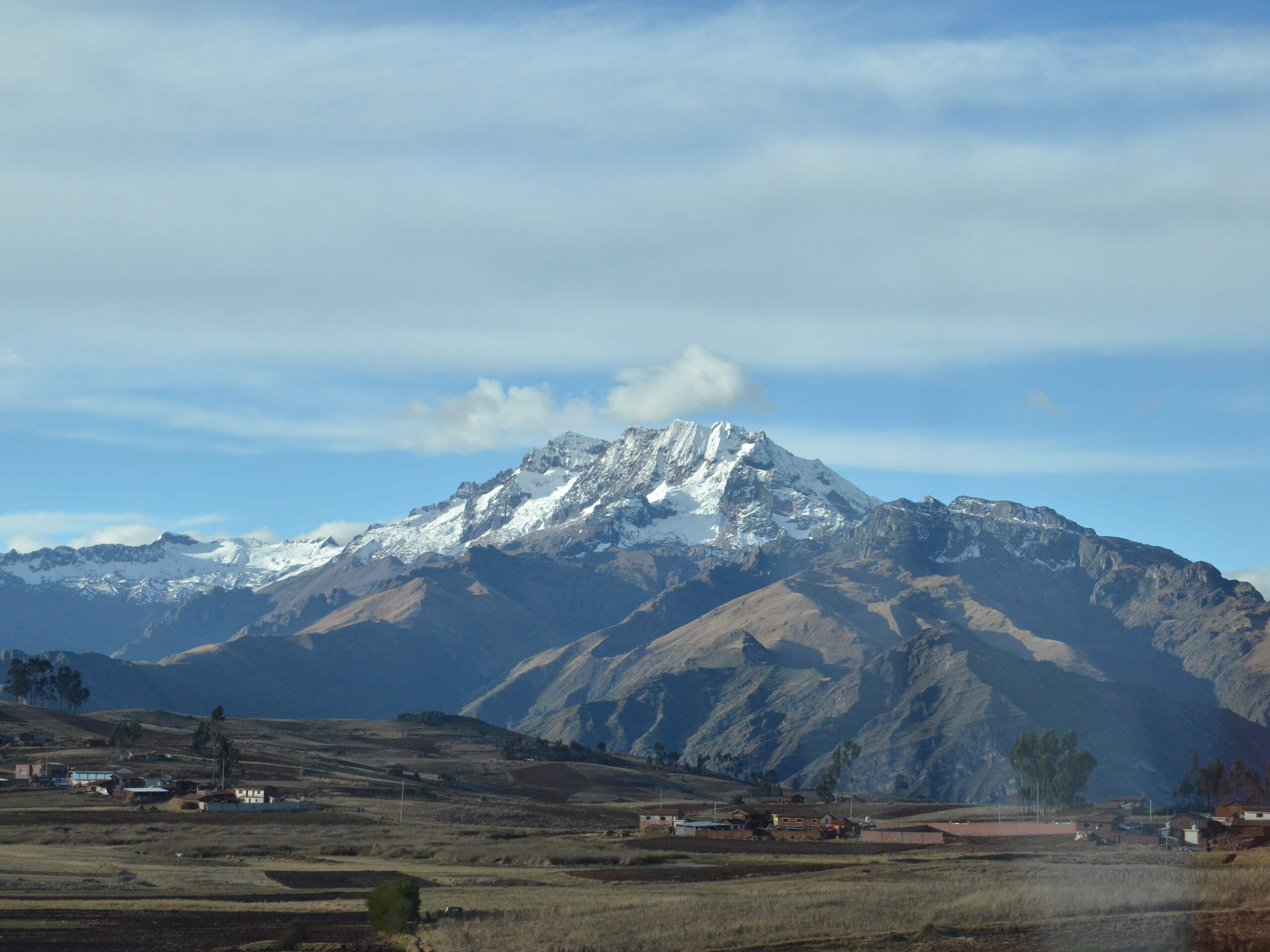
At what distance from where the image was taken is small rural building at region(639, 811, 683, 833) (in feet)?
568

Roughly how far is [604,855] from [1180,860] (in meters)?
48.8

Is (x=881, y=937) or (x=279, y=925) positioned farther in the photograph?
(x=279, y=925)

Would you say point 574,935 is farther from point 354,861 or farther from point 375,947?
point 354,861

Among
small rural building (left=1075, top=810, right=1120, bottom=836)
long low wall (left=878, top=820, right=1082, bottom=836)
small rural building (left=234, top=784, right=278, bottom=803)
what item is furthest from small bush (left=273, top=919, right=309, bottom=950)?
small rural building (left=1075, top=810, right=1120, bottom=836)

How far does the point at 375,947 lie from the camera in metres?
66.9

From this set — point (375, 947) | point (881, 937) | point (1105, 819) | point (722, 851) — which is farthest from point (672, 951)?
point (1105, 819)

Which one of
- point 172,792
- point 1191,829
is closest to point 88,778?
point 172,792

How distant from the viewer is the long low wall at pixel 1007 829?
6777 inches

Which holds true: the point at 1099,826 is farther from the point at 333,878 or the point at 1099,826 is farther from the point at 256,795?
the point at 333,878

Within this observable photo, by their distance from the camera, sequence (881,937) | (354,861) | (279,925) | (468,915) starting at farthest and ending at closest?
(354,861)
(468,915)
(279,925)
(881,937)

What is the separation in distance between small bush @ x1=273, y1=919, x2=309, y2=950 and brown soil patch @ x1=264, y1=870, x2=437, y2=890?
23.5 m

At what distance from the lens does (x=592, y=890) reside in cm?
9462

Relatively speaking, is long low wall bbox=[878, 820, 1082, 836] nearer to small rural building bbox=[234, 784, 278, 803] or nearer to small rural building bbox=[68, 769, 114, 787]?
small rural building bbox=[234, 784, 278, 803]

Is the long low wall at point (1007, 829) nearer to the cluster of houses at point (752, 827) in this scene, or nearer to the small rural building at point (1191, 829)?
the cluster of houses at point (752, 827)
